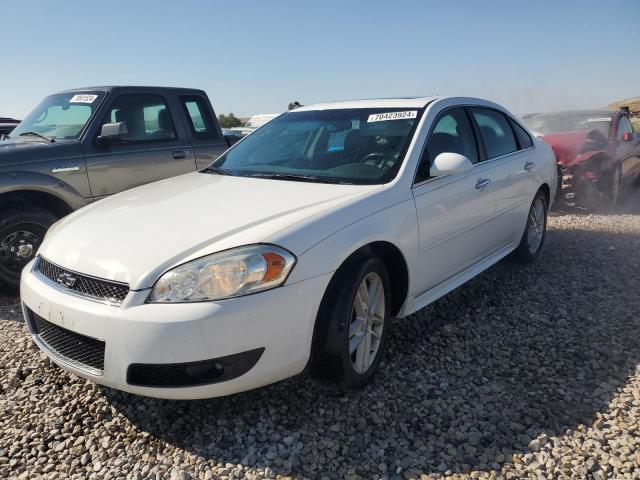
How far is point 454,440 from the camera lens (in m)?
2.46

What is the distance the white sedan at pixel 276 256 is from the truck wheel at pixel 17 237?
4.68ft

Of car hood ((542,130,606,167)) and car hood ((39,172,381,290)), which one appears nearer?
car hood ((39,172,381,290))

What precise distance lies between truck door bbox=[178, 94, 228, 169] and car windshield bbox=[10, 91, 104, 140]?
923 millimetres

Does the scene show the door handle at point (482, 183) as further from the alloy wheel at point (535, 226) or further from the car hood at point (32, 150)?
the car hood at point (32, 150)

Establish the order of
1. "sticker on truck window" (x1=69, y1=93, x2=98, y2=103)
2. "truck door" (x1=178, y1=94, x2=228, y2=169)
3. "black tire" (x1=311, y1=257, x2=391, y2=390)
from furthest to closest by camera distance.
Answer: "truck door" (x1=178, y1=94, x2=228, y2=169) → "sticker on truck window" (x1=69, y1=93, x2=98, y2=103) → "black tire" (x1=311, y1=257, x2=391, y2=390)

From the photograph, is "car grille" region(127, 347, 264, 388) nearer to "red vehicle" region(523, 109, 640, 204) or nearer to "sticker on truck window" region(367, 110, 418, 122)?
"sticker on truck window" region(367, 110, 418, 122)

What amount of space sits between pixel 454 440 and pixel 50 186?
154 inches

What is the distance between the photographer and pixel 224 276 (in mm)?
2291

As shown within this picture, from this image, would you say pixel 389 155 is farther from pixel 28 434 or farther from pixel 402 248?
pixel 28 434

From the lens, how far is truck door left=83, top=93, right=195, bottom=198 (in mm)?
4910

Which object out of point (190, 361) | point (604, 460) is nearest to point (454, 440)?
→ point (604, 460)

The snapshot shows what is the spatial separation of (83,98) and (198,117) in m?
1.18

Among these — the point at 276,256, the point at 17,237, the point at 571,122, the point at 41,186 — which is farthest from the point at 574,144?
the point at 17,237

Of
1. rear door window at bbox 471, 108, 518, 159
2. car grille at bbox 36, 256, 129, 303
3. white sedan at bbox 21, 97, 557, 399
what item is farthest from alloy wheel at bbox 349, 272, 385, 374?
rear door window at bbox 471, 108, 518, 159
